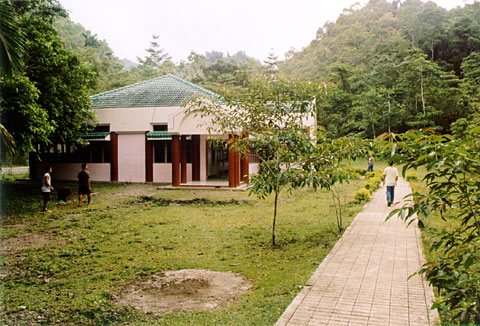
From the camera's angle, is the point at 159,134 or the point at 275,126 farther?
the point at 159,134

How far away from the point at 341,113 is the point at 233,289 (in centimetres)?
3466

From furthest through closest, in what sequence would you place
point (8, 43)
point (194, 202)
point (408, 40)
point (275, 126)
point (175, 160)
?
point (408, 40), point (175, 160), point (194, 202), point (275, 126), point (8, 43)

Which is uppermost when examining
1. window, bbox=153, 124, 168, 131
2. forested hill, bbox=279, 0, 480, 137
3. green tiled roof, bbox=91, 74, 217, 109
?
forested hill, bbox=279, 0, 480, 137

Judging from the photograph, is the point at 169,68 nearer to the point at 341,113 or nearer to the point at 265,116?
the point at 341,113

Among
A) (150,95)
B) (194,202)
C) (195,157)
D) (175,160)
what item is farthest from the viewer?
(150,95)

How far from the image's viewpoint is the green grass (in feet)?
15.9

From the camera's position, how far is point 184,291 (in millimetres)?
5570

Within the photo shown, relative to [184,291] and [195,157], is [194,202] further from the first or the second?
[184,291]

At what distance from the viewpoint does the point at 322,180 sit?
291 inches

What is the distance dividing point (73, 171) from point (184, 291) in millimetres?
18769

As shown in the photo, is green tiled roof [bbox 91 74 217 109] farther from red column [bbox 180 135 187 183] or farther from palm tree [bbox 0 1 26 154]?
palm tree [bbox 0 1 26 154]

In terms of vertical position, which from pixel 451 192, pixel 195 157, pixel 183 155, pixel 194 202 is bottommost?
pixel 194 202

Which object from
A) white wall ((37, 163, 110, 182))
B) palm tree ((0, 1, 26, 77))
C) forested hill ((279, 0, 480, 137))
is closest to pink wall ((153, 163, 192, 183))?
white wall ((37, 163, 110, 182))

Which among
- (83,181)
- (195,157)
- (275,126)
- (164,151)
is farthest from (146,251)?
(164,151)
